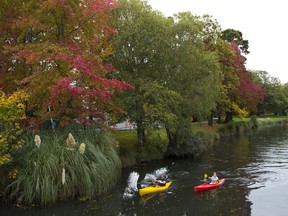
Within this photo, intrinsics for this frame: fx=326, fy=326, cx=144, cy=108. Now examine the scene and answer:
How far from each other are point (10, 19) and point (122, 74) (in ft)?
28.0

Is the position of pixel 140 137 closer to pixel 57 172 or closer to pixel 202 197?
pixel 202 197

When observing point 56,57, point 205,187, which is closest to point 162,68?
point 205,187

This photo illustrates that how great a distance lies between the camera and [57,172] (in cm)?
1422

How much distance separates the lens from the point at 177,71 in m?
24.4

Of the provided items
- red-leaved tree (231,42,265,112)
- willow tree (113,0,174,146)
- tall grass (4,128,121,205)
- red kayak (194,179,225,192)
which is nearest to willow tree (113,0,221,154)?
willow tree (113,0,174,146)

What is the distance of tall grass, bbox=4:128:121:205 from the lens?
13883mm

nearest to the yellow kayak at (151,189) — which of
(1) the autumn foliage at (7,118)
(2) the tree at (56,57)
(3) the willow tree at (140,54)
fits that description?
(2) the tree at (56,57)

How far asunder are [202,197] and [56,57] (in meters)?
9.47

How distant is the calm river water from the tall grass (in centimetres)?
52

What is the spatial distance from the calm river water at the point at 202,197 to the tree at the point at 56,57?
4.26 metres

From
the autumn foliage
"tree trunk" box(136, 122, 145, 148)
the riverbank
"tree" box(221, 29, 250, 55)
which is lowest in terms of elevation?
the riverbank

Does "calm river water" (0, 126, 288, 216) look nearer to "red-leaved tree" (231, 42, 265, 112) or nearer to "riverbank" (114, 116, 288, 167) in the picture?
"riverbank" (114, 116, 288, 167)

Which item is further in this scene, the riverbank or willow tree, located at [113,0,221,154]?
the riverbank

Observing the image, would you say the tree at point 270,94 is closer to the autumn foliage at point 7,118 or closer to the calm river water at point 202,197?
the calm river water at point 202,197
